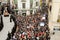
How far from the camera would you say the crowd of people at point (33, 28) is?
244 cm

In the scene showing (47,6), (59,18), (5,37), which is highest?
(47,6)

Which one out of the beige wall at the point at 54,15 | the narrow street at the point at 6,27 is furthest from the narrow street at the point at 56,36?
the narrow street at the point at 6,27

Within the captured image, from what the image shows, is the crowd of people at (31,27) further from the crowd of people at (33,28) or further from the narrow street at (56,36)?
the narrow street at (56,36)

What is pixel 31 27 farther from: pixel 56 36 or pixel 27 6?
pixel 56 36

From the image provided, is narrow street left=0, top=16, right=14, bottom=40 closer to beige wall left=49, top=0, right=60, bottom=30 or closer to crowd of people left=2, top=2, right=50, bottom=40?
crowd of people left=2, top=2, right=50, bottom=40

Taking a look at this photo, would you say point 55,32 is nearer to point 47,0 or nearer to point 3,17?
point 47,0

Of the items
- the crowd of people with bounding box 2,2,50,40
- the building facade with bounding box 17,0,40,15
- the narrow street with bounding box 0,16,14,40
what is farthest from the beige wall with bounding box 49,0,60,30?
the narrow street with bounding box 0,16,14,40

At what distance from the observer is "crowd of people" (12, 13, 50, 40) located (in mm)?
2443

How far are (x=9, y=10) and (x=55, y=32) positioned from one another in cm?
68

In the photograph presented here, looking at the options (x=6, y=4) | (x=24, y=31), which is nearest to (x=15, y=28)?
(x=24, y=31)

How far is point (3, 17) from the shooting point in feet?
7.80

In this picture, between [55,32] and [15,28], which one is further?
[55,32]

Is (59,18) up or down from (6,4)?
down

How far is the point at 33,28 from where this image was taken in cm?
250
